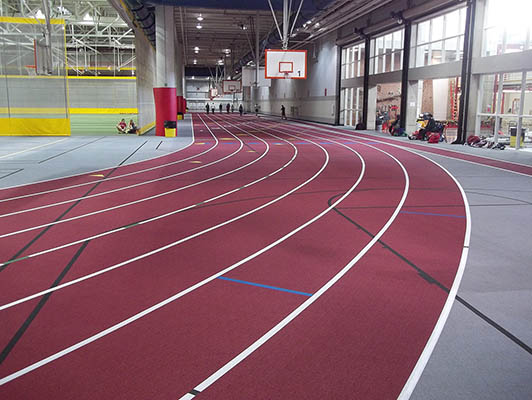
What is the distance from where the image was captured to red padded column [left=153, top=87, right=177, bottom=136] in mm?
21547

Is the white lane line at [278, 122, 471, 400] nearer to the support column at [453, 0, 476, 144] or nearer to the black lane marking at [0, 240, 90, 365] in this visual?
the black lane marking at [0, 240, 90, 365]

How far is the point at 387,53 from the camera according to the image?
26312 mm

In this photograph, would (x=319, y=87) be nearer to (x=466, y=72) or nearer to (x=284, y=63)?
(x=284, y=63)

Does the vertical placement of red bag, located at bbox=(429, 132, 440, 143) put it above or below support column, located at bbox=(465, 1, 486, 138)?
below

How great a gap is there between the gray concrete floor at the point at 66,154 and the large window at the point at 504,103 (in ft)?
37.5

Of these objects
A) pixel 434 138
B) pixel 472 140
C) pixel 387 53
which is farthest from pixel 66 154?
pixel 387 53

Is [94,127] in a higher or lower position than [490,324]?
higher

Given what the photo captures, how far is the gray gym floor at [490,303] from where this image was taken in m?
2.97

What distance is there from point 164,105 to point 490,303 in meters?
19.7

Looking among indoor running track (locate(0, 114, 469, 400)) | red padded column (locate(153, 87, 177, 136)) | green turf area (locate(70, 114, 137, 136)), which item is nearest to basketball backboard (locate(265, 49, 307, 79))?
red padded column (locate(153, 87, 177, 136))

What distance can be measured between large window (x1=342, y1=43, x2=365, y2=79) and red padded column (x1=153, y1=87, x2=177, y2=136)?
1328cm

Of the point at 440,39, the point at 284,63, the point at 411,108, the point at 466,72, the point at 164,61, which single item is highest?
the point at 440,39

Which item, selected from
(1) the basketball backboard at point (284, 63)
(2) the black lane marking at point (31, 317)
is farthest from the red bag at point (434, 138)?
(2) the black lane marking at point (31, 317)

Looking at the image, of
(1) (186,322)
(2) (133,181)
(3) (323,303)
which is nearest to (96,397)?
(1) (186,322)
